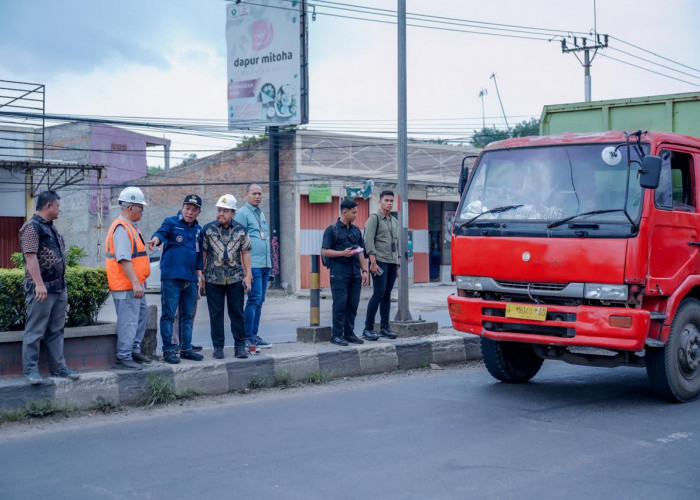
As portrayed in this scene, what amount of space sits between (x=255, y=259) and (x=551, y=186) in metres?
3.52

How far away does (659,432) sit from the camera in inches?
240

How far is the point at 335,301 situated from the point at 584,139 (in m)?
3.48

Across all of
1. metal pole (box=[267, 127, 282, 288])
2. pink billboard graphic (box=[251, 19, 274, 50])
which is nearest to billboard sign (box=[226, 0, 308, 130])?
pink billboard graphic (box=[251, 19, 274, 50])

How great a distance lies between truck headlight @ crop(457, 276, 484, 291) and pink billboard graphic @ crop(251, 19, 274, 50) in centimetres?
2033

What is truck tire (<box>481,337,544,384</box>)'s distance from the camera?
26.6ft

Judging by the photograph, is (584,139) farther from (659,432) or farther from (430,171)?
(430,171)

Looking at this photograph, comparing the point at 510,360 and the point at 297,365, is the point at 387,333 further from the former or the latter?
the point at 510,360

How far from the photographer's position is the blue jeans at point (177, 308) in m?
7.72

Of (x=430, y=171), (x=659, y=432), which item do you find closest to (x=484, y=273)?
(x=659, y=432)

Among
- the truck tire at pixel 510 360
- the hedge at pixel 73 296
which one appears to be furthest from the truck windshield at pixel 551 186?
the hedge at pixel 73 296

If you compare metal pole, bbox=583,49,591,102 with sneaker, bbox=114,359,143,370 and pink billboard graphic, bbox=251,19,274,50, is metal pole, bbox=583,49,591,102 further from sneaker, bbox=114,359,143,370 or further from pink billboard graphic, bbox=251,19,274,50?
sneaker, bbox=114,359,143,370

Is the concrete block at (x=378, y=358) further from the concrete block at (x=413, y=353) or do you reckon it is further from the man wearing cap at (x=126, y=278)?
the man wearing cap at (x=126, y=278)

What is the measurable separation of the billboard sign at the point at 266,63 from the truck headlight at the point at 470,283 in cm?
1844

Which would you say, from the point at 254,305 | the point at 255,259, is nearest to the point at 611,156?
the point at 255,259
